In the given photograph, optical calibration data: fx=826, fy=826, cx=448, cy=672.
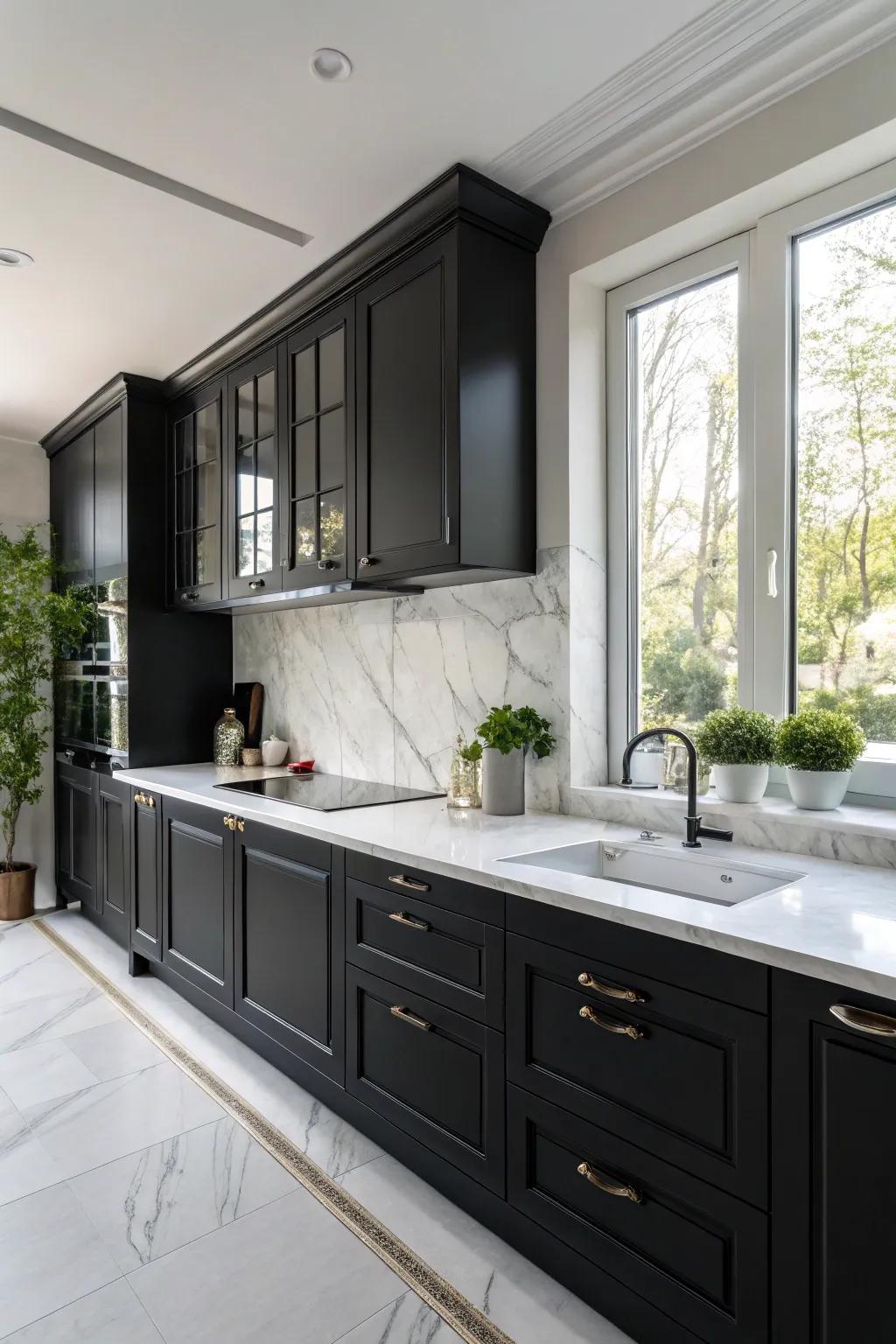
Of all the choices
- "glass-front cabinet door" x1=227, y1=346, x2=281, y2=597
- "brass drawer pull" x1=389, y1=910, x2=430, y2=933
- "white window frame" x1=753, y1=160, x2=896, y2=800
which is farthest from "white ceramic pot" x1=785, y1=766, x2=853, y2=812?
"glass-front cabinet door" x1=227, y1=346, x2=281, y2=597

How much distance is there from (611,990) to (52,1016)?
2459mm

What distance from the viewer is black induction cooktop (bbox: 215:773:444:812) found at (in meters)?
2.60

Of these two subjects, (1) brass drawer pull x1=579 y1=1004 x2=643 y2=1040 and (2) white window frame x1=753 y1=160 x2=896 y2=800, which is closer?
(1) brass drawer pull x1=579 y1=1004 x2=643 y2=1040

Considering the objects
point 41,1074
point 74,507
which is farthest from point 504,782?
point 74,507

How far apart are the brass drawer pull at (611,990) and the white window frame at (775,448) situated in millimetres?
917

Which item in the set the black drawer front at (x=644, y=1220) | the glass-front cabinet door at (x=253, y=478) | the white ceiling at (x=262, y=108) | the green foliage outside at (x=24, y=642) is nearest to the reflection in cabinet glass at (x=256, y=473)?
the glass-front cabinet door at (x=253, y=478)

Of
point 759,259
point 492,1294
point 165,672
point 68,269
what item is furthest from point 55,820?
point 759,259

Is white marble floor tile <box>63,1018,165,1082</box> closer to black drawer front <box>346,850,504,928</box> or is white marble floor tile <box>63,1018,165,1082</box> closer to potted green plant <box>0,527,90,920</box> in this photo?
black drawer front <box>346,850,504,928</box>

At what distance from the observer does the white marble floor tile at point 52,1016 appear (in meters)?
2.88

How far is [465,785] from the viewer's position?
2.54 m

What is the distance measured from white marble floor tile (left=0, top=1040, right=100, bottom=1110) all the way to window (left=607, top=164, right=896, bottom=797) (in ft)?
6.44

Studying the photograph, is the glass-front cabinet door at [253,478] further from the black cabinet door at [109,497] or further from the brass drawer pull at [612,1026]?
the brass drawer pull at [612,1026]

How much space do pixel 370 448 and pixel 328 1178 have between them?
197cm

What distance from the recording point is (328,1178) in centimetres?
200
